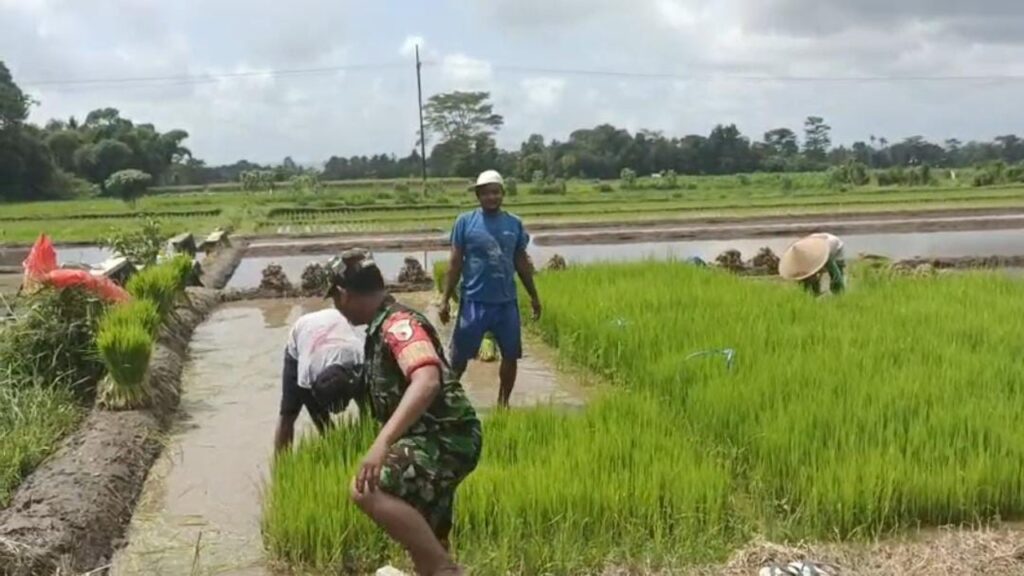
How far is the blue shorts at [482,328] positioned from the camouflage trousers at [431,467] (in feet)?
8.45

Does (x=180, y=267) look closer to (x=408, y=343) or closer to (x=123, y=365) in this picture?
(x=123, y=365)

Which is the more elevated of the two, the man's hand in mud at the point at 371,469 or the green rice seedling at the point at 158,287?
the man's hand in mud at the point at 371,469

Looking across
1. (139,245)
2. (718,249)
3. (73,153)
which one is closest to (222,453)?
(139,245)

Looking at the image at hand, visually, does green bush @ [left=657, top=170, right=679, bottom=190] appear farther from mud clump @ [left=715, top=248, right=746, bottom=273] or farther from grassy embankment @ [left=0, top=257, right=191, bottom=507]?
grassy embankment @ [left=0, top=257, right=191, bottom=507]

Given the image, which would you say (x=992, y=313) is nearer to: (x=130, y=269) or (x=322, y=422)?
(x=322, y=422)

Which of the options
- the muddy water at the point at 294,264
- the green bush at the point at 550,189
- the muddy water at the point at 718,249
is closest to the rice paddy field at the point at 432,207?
the green bush at the point at 550,189

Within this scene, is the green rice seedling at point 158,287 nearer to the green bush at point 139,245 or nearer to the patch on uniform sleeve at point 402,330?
the green bush at point 139,245

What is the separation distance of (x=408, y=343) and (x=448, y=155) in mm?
50245

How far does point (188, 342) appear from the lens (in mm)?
8977

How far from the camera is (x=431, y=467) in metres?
2.97

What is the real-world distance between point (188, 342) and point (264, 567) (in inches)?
217

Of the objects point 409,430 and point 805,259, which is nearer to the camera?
point 409,430

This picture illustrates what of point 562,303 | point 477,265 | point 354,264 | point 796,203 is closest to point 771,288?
point 562,303

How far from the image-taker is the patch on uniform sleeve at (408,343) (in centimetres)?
281
